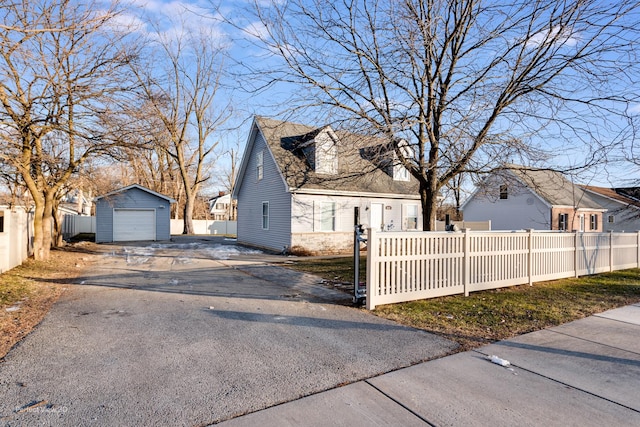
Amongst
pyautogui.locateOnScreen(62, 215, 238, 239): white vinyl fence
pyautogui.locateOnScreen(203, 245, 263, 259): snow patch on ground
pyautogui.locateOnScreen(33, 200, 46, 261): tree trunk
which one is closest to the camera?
pyautogui.locateOnScreen(33, 200, 46, 261): tree trunk

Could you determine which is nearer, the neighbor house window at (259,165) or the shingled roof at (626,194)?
the shingled roof at (626,194)

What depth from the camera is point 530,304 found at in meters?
6.68

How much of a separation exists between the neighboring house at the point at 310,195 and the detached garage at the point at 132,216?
22.7 feet

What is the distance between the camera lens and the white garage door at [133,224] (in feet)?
72.1

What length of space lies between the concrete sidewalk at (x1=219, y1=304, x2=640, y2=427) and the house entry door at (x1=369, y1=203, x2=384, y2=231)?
44.1 ft

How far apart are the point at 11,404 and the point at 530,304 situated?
7.41 meters

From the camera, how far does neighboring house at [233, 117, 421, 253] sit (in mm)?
15930

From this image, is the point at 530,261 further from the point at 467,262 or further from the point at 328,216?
the point at 328,216

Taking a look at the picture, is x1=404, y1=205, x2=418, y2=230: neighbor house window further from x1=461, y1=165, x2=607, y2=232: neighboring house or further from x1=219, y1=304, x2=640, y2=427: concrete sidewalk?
x1=219, y1=304, x2=640, y2=427: concrete sidewalk

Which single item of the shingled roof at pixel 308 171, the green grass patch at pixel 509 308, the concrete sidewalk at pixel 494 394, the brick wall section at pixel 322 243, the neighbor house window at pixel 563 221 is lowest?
the green grass patch at pixel 509 308

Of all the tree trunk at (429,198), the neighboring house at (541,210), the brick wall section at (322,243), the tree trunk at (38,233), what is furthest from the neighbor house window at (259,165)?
the neighboring house at (541,210)

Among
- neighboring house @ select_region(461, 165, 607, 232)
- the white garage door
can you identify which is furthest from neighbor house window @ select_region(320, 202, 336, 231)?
neighboring house @ select_region(461, 165, 607, 232)

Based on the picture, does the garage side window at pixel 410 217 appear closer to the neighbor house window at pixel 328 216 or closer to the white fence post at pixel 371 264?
the neighbor house window at pixel 328 216

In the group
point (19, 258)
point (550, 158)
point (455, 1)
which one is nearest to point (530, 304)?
point (550, 158)
